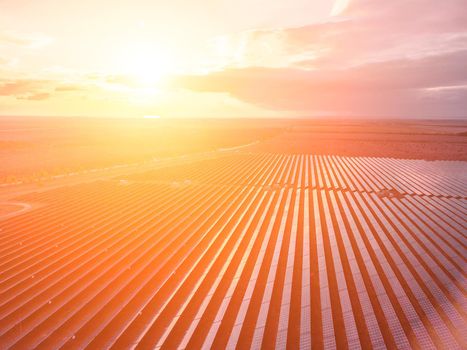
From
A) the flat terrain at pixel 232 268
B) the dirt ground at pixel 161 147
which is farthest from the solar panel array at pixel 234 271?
the dirt ground at pixel 161 147

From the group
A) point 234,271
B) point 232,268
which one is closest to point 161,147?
point 232,268

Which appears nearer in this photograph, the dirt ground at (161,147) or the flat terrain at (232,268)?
the flat terrain at (232,268)

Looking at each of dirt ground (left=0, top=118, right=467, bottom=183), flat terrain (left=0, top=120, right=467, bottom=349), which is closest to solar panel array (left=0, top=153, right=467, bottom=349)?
flat terrain (left=0, top=120, right=467, bottom=349)

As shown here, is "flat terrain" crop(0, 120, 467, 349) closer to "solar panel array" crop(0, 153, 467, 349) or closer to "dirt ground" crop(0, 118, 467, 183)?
"solar panel array" crop(0, 153, 467, 349)

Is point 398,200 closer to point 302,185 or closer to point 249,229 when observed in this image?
point 302,185

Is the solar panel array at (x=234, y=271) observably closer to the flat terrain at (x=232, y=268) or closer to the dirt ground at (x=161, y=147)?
the flat terrain at (x=232, y=268)

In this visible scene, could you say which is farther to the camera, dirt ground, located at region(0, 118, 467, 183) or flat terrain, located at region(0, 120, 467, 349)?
dirt ground, located at region(0, 118, 467, 183)

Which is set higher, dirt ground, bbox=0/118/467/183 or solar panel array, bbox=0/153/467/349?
dirt ground, bbox=0/118/467/183

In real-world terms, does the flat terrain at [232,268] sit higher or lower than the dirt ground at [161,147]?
lower
